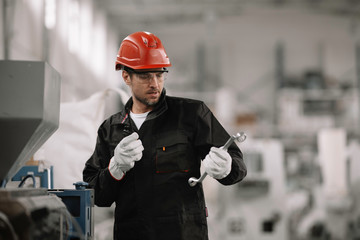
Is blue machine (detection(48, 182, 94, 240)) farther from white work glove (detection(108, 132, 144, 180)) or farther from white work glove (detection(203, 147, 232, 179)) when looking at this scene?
white work glove (detection(203, 147, 232, 179))

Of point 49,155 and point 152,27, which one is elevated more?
point 152,27

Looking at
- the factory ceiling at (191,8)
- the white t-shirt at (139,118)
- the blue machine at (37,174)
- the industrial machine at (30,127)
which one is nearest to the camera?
the industrial machine at (30,127)

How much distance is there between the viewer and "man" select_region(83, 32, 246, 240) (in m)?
1.73

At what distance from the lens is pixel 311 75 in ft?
33.4

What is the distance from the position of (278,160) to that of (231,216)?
3.14 feet

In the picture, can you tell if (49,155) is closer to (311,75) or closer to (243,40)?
(311,75)

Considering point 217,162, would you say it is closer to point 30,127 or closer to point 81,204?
point 81,204

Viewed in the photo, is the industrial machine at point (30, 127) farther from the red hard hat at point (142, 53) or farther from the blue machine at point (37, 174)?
the blue machine at point (37, 174)

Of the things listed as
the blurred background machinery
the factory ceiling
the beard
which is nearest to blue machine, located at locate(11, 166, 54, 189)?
the blurred background machinery

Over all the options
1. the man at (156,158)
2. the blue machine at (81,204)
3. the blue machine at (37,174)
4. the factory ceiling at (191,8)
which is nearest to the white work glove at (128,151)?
the man at (156,158)

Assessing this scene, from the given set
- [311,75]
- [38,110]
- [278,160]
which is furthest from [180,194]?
[311,75]

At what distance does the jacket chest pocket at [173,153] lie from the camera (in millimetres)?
1758

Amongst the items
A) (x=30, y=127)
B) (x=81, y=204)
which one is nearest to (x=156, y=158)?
(x=81, y=204)

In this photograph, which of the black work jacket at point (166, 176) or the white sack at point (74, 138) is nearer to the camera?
the black work jacket at point (166, 176)
